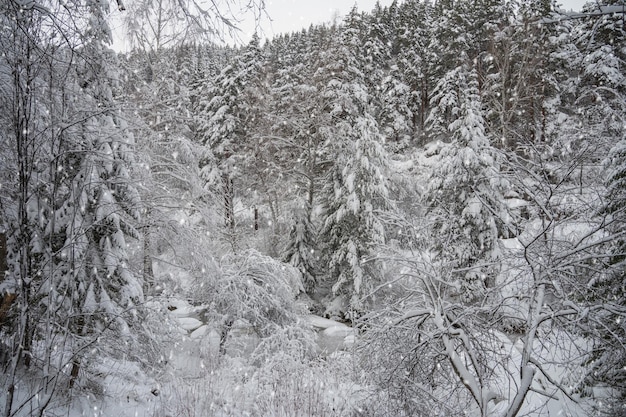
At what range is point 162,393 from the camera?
19.2 feet

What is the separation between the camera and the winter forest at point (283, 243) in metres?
3.21

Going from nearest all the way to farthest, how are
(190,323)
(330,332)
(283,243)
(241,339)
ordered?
(241,339), (330,332), (190,323), (283,243)

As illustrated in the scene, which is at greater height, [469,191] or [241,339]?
[469,191]

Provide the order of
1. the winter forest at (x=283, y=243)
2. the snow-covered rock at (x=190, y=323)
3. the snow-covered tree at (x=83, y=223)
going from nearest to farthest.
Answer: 1. the winter forest at (x=283, y=243)
2. the snow-covered tree at (x=83, y=223)
3. the snow-covered rock at (x=190, y=323)

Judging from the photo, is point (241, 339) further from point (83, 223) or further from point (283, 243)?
point (283, 243)

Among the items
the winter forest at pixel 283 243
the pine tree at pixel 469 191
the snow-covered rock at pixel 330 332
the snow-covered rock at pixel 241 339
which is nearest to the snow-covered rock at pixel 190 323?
the winter forest at pixel 283 243

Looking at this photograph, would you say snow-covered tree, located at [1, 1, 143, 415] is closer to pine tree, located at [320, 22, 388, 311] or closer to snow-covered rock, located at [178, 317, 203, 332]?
snow-covered rock, located at [178, 317, 203, 332]

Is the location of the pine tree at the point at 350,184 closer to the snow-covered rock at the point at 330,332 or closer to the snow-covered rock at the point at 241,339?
the snow-covered rock at the point at 330,332

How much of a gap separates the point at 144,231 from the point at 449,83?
90.0 feet

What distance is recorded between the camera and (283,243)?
18.8m

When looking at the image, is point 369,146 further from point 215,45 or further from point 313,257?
point 215,45

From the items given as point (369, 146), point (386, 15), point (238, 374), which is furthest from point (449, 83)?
point (238, 374)

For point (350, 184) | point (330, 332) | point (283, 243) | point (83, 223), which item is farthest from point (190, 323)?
point (83, 223)

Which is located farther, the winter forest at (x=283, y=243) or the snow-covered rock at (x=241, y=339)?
the snow-covered rock at (x=241, y=339)
